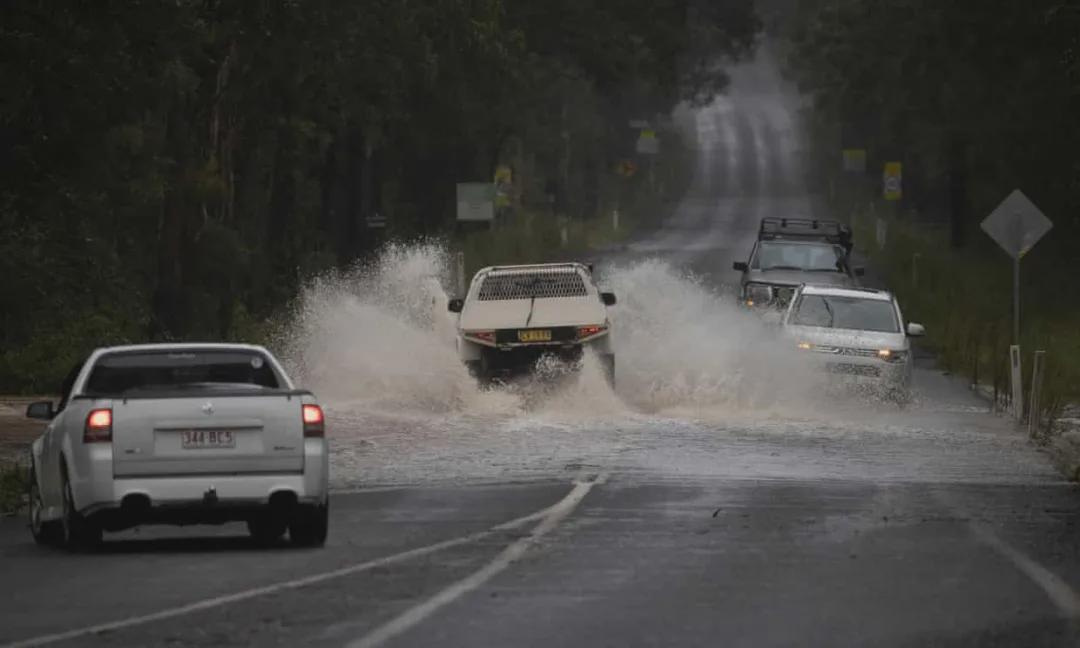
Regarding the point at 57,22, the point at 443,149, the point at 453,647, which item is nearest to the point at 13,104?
the point at 57,22

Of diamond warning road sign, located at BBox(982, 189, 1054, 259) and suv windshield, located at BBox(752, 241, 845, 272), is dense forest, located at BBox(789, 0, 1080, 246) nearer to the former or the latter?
suv windshield, located at BBox(752, 241, 845, 272)

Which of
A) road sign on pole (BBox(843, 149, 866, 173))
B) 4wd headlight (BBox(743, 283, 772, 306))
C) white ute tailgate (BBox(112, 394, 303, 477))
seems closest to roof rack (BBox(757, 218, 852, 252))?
4wd headlight (BBox(743, 283, 772, 306))

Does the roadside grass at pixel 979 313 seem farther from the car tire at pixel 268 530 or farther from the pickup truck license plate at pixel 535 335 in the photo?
the car tire at pixel 268 530

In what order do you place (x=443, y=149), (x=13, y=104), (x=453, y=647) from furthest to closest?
(x=443, y=149) → (x=13, y=104) → (x=453, y=647)

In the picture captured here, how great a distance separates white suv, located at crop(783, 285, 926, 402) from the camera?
34.8 m

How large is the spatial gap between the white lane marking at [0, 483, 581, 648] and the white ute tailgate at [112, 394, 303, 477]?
1.05 metres

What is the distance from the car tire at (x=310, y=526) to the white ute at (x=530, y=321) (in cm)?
1569

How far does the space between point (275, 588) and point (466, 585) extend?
1072 millimetres

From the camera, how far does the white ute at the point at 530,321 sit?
110ft

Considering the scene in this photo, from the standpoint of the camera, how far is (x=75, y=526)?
56.4 feet

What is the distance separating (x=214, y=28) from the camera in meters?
49.2

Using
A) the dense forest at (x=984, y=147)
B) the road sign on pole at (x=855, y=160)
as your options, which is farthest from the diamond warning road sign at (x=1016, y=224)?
the road sign on pole at (x=855, y=160)

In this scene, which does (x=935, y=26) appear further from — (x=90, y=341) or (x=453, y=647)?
(x=453, y=647)

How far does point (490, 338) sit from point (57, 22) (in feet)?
23.2
